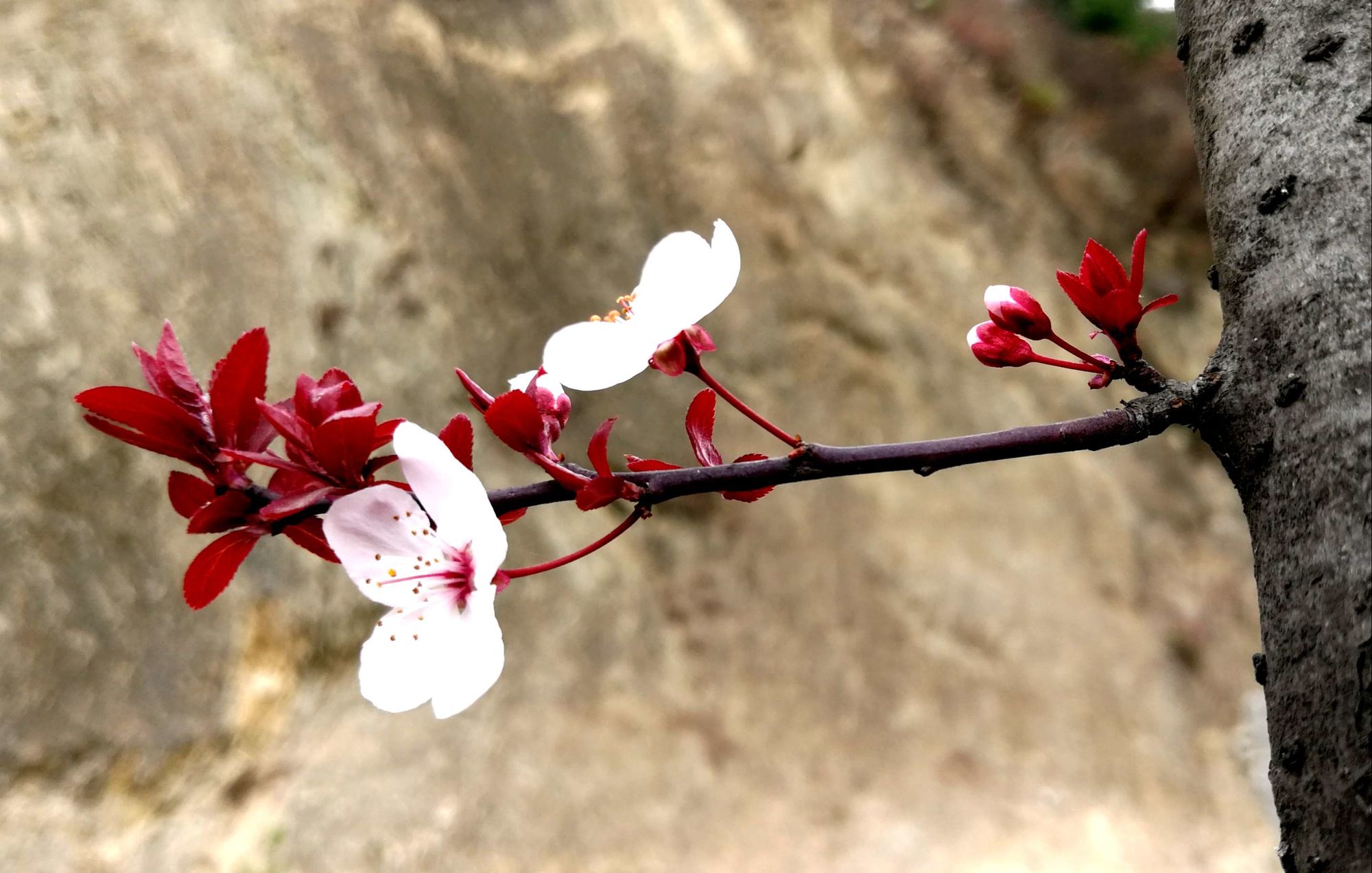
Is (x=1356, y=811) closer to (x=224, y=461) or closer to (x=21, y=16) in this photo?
(x=224, y=461)

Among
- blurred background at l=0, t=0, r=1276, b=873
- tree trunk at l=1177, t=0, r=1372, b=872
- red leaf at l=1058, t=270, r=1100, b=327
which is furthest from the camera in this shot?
blurred background at l=0, t=0, r=1276, b=873

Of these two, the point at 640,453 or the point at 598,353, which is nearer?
the point at 598,353

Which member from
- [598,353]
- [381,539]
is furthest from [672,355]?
[381,539]

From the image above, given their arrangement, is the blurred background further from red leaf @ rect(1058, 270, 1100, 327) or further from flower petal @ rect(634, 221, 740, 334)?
red leaf @ rect(1058, 270, 1100, 327)

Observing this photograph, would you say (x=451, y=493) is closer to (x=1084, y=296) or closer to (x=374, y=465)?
(x=374, y=465)

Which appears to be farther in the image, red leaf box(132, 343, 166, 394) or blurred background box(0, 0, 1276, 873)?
blurred background box(0, 0, 1276, 873)

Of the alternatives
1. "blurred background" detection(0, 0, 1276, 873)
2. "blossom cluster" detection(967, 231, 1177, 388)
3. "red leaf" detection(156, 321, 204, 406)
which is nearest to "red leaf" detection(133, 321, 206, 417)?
"red leaf" detection(156, 321, 204, 406)
